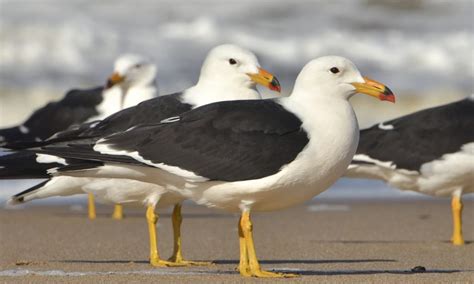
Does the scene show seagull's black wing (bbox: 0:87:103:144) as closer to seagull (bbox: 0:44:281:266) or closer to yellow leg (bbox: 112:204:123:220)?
yellow leg (bbox: 112:204:123:220)

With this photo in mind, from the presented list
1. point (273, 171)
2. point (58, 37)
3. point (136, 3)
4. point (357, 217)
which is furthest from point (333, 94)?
point (136, 3)

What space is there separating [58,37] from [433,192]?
14.4 metres

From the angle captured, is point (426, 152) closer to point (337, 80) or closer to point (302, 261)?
point (302, 261)

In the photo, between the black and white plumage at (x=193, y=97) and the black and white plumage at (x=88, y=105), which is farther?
the black and white plumage at (x=88, y=105)

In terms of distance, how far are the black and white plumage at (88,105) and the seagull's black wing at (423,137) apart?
2.48 meters

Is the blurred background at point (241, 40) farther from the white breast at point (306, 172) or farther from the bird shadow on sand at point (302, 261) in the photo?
the white breast at point (306, 172)

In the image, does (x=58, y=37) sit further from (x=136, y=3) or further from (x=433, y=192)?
(x=433, y=192)

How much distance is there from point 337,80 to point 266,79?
138 cm

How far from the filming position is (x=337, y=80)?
6250 mm

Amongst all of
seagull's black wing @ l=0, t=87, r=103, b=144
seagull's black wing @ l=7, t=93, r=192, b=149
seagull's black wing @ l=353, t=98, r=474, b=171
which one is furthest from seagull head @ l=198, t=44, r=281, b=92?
seagull's black wing @ l=0, t=87, r=103, b=144

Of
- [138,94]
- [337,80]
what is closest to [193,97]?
[337,80]

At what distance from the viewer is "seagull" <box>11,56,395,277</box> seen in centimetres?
588

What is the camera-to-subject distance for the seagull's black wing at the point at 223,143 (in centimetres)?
591

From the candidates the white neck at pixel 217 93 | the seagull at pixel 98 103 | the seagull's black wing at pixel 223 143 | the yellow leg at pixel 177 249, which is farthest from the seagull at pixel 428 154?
the seagull's black wing at pixel 223 143
